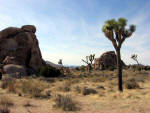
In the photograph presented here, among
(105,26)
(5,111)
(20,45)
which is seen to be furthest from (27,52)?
(5,111)

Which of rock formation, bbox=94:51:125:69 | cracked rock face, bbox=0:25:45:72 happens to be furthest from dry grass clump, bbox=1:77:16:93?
rock formation, bbox=94:51:125:69

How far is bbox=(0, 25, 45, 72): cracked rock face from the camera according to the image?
2928cm

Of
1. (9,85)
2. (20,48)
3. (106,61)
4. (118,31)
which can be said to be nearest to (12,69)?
(20,48)

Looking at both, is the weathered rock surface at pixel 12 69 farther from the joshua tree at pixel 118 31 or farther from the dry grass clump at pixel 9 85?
the joshua tree at pixel 118 31

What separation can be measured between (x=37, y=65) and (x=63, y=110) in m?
24.8

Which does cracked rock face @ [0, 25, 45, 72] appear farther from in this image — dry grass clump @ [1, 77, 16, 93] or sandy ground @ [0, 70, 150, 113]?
sandy ground @ [0, 70, 150, 113]

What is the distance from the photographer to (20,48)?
2984cm

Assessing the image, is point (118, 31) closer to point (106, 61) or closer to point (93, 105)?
point (93, 105)

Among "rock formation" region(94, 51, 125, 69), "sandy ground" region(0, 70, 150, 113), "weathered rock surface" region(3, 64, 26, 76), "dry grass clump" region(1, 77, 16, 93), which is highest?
"rock formation" region(94, 51, 125, 69)

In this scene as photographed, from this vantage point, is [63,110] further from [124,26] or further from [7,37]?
[7,37]

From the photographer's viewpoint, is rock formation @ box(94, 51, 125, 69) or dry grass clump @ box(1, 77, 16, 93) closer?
dry grass clump @ box(1, 77, 16, 93)

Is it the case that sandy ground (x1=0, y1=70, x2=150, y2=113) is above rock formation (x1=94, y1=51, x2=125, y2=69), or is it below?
below

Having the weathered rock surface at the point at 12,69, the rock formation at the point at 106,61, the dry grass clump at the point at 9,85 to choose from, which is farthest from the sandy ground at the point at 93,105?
the rock formation at the point at 106,61

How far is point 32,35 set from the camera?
1291 inches
